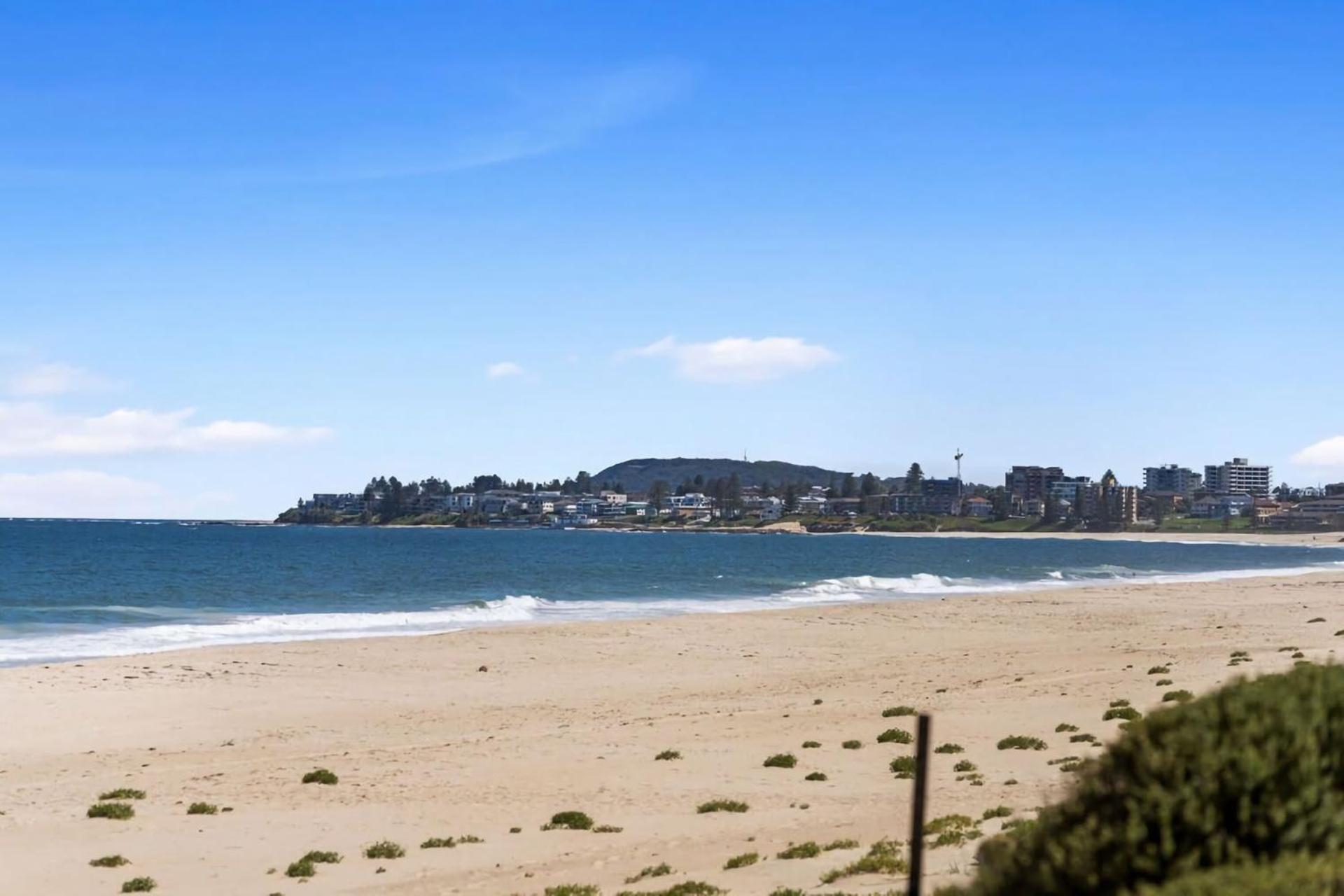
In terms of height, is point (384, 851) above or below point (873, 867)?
below

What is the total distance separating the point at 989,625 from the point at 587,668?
69.3 feet

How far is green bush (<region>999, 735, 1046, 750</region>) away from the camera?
819 inches

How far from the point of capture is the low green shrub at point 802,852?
13.6 meters

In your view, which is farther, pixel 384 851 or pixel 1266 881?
pixel 384 851

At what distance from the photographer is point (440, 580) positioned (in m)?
85.4

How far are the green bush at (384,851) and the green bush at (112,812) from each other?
423 centimetres

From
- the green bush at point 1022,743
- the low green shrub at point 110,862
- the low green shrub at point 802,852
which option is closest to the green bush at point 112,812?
the low green shrub at point 110,862

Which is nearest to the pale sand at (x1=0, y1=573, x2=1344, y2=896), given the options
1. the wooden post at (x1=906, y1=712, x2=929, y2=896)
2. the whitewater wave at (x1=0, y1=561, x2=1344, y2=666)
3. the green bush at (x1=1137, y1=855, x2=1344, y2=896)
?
the wooden post at (x1=906, y1=712, x2=929, y2=896)

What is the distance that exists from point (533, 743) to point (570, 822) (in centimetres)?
712

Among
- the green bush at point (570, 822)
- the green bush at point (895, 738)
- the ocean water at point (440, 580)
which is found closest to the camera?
the green bush at point (570, 822)

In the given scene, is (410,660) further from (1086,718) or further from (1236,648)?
(1236,648)

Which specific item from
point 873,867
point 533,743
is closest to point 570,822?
point 873,867

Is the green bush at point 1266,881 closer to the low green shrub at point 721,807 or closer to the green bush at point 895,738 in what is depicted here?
the low green shrub at point 721,807

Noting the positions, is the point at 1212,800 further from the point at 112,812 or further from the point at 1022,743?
the point at 1022,743
